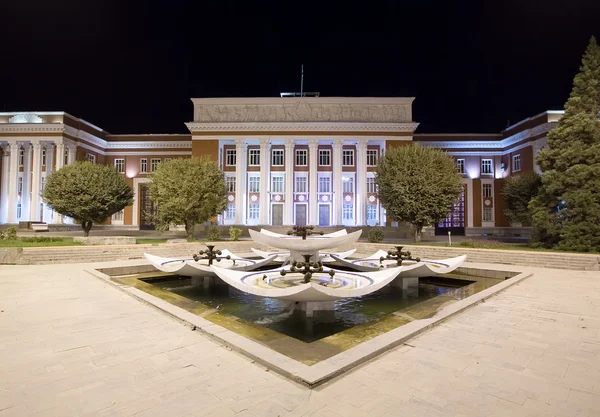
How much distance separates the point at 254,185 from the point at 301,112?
9.99 m

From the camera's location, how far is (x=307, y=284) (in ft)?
21.3

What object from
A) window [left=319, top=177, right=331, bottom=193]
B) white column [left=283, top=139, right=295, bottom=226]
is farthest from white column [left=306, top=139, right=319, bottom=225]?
white column [left=283, top=139, right=295, bottom=226]

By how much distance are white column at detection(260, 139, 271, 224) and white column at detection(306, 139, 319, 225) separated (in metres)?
4.78

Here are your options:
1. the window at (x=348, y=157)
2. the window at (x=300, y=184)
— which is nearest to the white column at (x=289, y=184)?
the window at (x=300, y=184)

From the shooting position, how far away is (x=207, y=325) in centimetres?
562

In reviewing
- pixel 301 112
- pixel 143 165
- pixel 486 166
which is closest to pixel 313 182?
pixel 301 112

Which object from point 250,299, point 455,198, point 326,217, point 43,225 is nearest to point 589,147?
point 455,198

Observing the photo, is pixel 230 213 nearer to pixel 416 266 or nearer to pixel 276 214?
pixel 276 214

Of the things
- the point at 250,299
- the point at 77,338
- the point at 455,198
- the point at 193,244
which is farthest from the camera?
the point at 455,198

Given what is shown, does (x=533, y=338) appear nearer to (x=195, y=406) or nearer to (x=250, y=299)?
(x=195, y=406)

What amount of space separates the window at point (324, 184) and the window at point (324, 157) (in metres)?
1.80

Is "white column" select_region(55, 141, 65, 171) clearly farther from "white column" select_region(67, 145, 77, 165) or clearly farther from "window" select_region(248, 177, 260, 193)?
"window" select_region(248, 177, 260, 193)

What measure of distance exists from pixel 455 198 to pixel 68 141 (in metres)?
40.3

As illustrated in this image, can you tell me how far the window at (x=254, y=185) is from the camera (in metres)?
39.3
